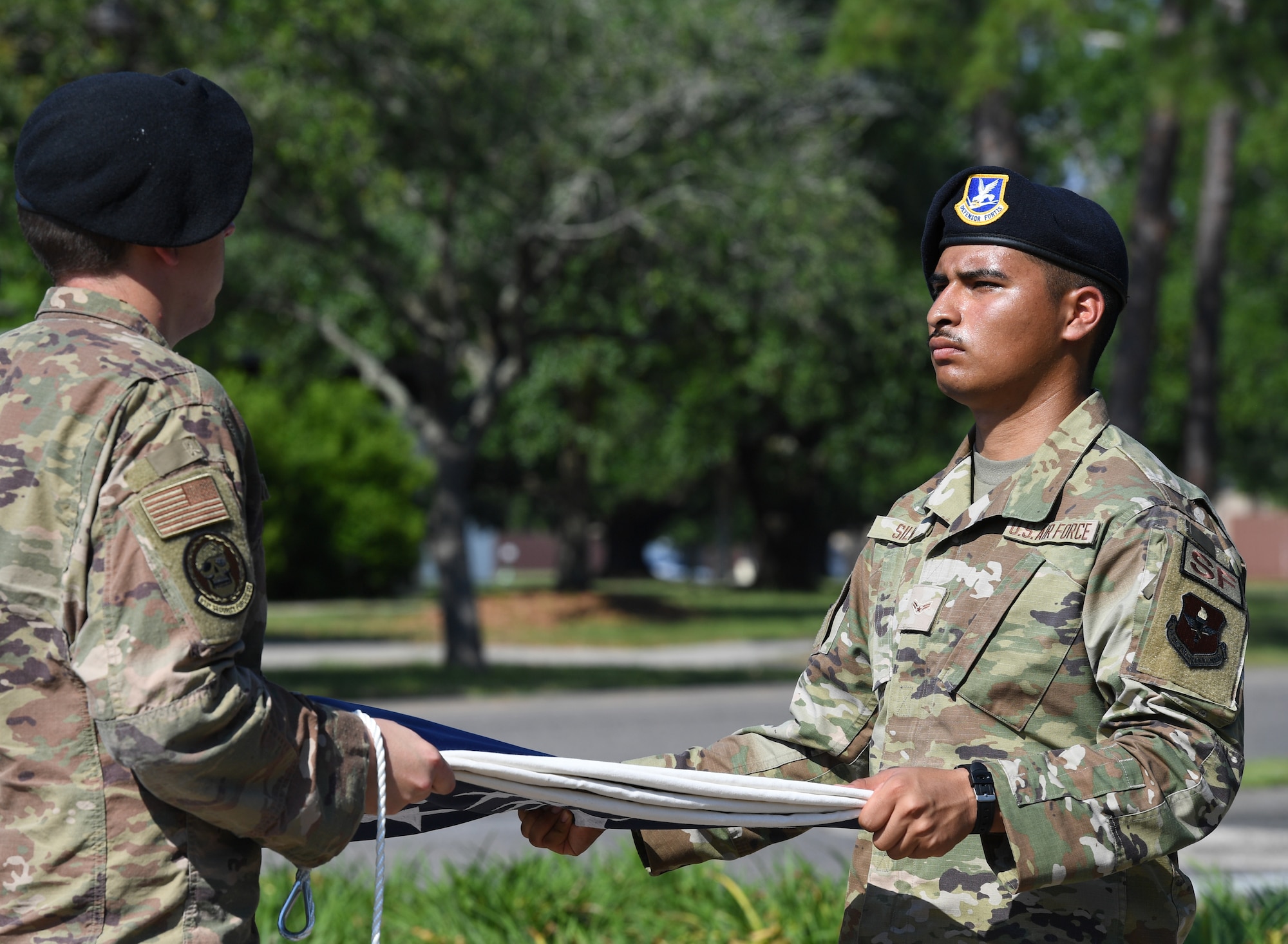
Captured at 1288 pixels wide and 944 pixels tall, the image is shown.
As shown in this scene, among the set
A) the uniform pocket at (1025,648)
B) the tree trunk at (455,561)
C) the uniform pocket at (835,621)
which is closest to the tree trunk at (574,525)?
the tree trunk at (455,561)

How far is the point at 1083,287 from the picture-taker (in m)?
2.59

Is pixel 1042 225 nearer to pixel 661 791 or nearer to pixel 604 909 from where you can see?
pixel 661 791

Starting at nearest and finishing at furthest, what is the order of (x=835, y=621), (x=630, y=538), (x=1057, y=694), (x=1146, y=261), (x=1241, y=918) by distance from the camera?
(x=1057, y=694) → (x=835, y=621) → (x=1241, y=918) → (x=1146, y=261) → (x=630, y=538)

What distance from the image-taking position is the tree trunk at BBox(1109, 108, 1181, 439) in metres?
14.7

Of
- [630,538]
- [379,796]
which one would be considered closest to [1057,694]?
[379,796]

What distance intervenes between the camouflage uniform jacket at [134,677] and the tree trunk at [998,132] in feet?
45.7

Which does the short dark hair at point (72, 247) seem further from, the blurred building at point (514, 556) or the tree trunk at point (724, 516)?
the blurred building at point (514, 556)

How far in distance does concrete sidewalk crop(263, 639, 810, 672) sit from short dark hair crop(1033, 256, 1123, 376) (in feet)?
52.0

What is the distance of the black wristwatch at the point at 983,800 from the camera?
7.21 feet

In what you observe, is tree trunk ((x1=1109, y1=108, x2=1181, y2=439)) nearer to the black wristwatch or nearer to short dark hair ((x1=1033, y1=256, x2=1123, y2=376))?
short dark hair ((x1=1033, y1=256, x2=1123, y2=376))

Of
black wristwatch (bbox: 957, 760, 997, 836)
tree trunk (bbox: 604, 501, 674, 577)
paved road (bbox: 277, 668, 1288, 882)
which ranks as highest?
black wristwatch (bbox: 957, 760, 997, 836)

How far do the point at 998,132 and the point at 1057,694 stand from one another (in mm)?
13650

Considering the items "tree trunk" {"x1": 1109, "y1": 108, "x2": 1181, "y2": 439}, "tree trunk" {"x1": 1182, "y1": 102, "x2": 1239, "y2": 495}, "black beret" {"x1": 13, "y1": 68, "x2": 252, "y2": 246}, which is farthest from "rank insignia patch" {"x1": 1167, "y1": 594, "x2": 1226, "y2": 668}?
"tree trunk" {"x1": 1182, "y1": 102, "x2": 1239, "y2": 495}

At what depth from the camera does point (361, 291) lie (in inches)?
671
